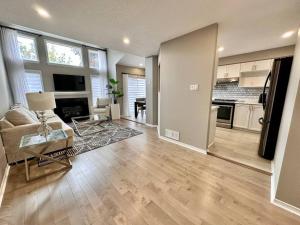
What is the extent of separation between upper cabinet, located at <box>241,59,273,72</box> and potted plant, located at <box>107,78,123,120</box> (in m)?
4.64

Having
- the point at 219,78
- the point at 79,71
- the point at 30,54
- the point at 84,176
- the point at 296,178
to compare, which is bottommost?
the point at 84,176

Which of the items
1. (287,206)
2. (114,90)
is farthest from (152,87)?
(287,206)

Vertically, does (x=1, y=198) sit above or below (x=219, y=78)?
below

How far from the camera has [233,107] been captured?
3.96m

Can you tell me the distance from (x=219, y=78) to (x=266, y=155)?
2.86 meters

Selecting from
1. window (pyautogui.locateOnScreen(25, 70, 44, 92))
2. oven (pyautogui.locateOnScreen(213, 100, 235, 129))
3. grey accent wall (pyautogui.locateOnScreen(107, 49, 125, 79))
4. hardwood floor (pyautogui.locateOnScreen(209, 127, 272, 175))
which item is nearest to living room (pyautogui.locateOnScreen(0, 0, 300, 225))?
hardwood floor (pyautogui.locateOnScreen(209, 127, 272, 175))

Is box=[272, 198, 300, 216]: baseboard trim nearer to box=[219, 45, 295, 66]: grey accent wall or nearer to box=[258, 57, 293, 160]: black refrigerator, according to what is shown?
box=[258, 57, 293, 160]: black refrigerator

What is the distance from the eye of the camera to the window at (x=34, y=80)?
175 inches

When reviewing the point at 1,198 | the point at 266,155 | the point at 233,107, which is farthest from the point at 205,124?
the point at 1,198

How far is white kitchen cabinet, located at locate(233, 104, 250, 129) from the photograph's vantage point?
3759 millimetres

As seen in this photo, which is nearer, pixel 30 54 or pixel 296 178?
pixel 296 178

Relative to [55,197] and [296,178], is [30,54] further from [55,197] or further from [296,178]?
[296,178]

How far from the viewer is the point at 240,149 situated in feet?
8.87

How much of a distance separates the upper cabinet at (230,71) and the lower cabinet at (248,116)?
100 centimetres
